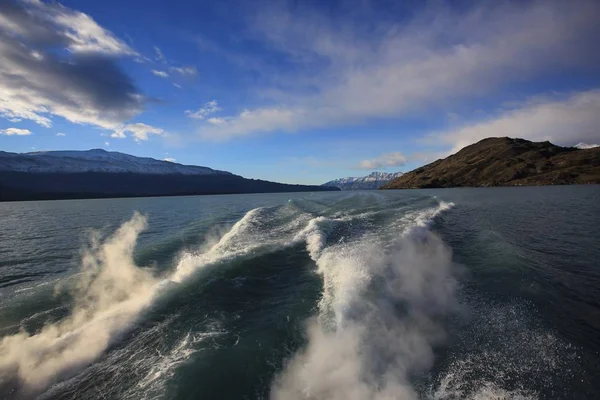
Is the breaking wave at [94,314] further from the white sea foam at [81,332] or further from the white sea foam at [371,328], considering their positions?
the white sea foam at [371,328]

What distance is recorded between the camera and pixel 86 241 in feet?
102

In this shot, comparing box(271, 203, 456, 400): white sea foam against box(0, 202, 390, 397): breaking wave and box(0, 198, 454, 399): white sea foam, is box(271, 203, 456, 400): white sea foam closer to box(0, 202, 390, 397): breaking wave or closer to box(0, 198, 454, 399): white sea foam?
box(0, 198, 454, 399): white sea foam

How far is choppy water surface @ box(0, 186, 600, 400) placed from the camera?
8.34 meters

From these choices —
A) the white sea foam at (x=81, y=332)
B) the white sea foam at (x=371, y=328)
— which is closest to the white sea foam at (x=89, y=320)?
the white sea foam at (x=81, y=332)

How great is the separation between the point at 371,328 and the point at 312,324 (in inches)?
85.7

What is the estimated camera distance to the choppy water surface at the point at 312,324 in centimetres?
834

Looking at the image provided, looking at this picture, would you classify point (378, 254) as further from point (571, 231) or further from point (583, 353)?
point (571, 231)

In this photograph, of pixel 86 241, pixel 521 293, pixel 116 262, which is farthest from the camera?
pixel 86 241

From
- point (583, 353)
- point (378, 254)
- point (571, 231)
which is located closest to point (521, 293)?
point (583, 353)

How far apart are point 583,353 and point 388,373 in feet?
20.9

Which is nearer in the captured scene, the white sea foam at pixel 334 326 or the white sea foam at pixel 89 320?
the white sea foam at pixel 334 326

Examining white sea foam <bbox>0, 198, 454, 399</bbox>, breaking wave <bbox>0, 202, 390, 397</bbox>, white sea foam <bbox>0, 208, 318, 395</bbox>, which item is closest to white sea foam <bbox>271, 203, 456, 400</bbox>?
white sea foam <bbox>0, 198, 454, 399</bbox>

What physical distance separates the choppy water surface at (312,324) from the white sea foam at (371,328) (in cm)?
5

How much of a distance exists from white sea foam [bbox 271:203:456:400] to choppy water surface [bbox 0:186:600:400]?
0.17 feet
